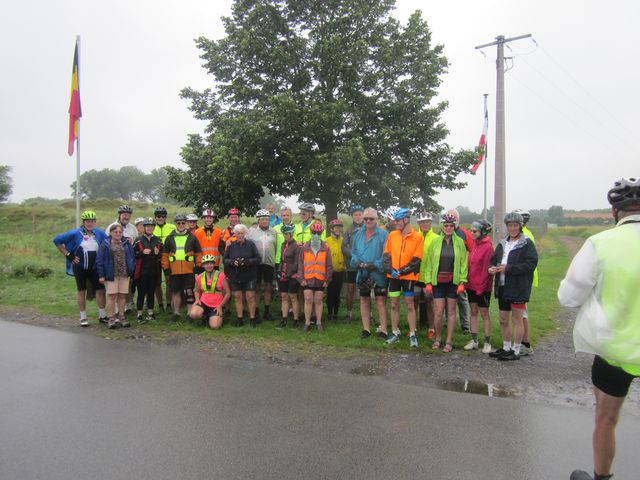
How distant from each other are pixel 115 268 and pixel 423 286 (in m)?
5.86

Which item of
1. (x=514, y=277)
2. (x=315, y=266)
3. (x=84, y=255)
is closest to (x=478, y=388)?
(x=514, y=277)

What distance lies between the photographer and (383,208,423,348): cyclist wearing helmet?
24.6 ft

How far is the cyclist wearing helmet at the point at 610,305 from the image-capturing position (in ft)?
9.84

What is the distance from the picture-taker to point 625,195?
126 inches

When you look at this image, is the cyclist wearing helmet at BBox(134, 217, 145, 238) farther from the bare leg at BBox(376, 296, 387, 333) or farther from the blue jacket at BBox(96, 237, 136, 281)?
the bare leg at BBox(376, 296, 387, 333)

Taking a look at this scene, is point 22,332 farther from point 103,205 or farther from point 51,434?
point 103,205

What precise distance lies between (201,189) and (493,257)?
25.5ft

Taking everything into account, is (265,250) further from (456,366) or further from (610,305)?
(610,305)

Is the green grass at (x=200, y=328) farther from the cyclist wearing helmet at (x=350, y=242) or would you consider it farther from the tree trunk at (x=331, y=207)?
the tree trunk at (x=331, y=207)

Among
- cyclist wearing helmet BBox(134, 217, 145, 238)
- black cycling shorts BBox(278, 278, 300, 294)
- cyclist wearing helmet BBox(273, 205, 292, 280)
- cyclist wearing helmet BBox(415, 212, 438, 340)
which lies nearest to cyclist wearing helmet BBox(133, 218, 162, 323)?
cyclist wearing helmet BBox(134, 217, 145, 238)

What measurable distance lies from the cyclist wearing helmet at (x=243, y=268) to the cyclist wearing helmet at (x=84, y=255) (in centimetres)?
268

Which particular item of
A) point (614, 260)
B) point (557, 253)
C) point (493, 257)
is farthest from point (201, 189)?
point (557, 253)

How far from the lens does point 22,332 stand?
8.47 meters

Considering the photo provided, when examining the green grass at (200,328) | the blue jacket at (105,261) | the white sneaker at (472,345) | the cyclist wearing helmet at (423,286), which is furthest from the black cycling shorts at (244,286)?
the white sneaker at (472,345)
